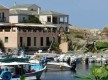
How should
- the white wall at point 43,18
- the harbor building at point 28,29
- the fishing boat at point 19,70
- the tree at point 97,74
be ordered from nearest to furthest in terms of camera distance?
the tree at point 97,74 → the fishing boat at point 19,70 → the harbor building at point 28,29 → the white wall at point 43,18

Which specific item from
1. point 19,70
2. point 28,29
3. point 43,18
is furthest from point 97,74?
point 43,18

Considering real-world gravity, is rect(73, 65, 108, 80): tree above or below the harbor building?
below

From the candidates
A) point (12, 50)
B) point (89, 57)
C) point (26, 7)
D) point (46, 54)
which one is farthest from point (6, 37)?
point (26, 7)

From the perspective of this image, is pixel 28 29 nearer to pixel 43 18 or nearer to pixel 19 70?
pixel 43 18

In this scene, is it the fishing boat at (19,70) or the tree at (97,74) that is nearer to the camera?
the tree at (97,74)

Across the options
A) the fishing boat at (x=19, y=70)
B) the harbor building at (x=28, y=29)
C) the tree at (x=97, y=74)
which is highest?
the harbor building at (x=28, y=29)

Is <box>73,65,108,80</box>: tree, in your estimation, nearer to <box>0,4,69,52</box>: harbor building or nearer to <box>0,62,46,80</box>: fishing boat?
<box>0,62,46,80</box>: fishing boat

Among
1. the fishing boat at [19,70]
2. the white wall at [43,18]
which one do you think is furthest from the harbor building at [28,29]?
the fishing boat at [19,70]

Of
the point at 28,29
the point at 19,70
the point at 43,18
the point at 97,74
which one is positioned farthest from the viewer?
the point at 43,18

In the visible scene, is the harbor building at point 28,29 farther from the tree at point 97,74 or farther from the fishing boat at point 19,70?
the tree at point 97,74

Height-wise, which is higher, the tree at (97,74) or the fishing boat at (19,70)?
the tree at (97,74)

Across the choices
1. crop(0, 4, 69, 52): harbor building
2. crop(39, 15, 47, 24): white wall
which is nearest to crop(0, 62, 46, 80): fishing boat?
crop(0, 4, 69, 52): harbor building

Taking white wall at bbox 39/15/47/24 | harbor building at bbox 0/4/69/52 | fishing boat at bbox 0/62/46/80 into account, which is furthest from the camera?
white wall at bbox 39/15/47/24

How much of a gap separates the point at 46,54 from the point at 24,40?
638 cm
